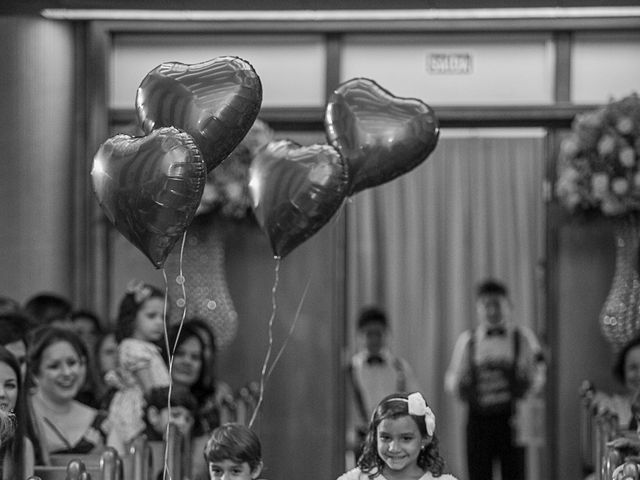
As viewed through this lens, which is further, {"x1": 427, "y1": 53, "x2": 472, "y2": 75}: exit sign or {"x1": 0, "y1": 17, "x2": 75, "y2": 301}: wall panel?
{"x1": 427, "y1": 53, "x2": 472, "y2": 75}: exit sign

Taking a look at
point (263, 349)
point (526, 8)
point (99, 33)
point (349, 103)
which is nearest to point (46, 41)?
point (99, 33)

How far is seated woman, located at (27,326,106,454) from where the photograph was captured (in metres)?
5.98

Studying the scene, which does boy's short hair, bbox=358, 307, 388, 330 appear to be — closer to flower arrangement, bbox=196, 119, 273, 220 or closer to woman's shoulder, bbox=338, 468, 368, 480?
flower arrangement, bbox=196, 119, 273, 220

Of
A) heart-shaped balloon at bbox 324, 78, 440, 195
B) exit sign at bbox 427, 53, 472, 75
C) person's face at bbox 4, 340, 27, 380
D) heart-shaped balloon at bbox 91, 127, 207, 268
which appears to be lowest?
person's face at bbox 4, 340, 27, 380

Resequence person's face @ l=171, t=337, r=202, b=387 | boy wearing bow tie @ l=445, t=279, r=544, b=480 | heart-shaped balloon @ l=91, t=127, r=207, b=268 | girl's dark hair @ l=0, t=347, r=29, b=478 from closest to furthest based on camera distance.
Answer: heart-shaped balloon @ l=91, t=127, r=207, b=268
girl's dark hair @ l=0, t=347, r=29, b=478
person's face @ l=171, t=337, r=202, b=387
boy wearing bow tie @ l=445, t=279, r=544, b=480

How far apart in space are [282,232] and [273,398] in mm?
3343

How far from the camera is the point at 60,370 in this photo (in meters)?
6.02

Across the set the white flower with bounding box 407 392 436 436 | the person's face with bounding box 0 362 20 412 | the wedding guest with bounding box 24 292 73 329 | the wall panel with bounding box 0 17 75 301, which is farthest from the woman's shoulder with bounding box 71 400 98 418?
the wall panel with bounding box 0 17 75 301

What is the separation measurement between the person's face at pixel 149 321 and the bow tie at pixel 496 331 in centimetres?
257

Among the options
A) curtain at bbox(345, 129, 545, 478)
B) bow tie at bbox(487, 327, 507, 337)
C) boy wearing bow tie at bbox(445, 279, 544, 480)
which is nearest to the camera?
boy wearing bow tie at bbox(445, 279, 544, 480)

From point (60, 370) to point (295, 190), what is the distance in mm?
1463

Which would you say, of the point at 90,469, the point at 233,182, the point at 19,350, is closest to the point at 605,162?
the point at 233,182

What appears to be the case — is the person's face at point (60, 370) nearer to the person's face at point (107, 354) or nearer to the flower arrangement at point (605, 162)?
the person's face at point (107, 354)

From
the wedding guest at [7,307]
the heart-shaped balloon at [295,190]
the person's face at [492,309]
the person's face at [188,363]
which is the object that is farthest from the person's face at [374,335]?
the heart-shaped balloon at [295,190]
